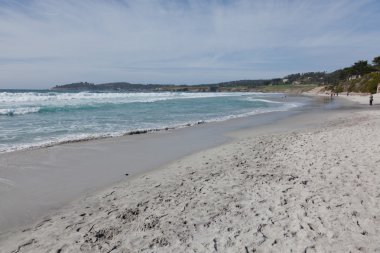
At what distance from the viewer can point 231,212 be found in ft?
17.1

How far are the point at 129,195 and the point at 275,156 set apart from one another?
187 inches

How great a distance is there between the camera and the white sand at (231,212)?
13.8 ft

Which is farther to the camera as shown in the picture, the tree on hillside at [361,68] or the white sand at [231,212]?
the tree on hillside at [361,68]

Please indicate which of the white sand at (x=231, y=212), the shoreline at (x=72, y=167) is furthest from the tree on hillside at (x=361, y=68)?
the white sand at (x=231, y=212)

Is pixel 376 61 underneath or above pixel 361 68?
above

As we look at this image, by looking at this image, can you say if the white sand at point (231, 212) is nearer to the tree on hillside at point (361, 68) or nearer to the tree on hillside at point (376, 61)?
the tree on hillside at point (376, 61)

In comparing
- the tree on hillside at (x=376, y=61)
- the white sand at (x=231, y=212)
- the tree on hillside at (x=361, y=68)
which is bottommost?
the white sand at (x=231, y=212)

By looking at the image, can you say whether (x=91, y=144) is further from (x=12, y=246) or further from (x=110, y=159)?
(x=12, y=246)

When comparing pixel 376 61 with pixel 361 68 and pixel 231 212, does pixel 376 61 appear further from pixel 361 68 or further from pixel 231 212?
pixel 231 212

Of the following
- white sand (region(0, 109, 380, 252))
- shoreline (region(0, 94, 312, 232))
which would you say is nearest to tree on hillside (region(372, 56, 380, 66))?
shoreline (region(0, 94, 312, 232))

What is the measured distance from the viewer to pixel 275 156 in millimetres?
9031

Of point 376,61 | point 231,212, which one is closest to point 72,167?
point 231,212

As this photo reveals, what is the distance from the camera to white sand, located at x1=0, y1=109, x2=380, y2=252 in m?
4.21

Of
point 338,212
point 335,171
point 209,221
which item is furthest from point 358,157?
point 209,221
